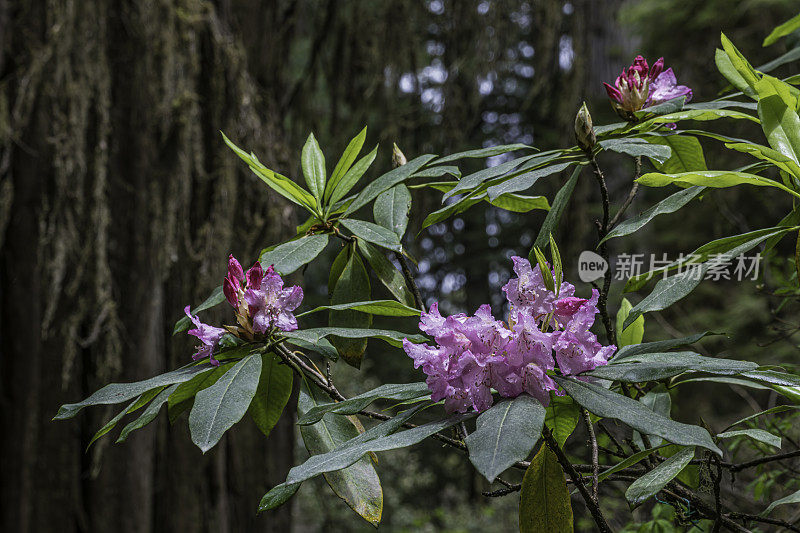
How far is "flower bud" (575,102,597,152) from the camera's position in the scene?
59 centimetres

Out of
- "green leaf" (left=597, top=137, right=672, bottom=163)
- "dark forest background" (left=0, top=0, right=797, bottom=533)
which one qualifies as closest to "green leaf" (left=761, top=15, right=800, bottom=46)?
"green leaf" (left=597, top=137, right=672, bottom=163)

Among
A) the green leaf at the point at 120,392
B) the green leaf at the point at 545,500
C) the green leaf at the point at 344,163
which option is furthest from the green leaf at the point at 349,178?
the green leaf at the point at 545,500

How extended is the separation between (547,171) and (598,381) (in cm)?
19

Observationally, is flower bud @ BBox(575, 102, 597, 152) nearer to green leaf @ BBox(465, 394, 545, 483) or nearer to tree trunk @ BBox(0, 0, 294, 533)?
green leaf @ BBox(465, 394, 545, 483)

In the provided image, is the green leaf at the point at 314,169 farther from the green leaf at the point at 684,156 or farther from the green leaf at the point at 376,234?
the green leaf at the point at 684,156

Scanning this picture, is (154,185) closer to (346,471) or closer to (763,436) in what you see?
(346,471)

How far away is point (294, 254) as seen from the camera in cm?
63

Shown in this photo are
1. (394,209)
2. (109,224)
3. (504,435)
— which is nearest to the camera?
(504,435)

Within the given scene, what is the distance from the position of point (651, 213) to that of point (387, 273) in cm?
28

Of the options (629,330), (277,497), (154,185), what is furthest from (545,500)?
(154,185)

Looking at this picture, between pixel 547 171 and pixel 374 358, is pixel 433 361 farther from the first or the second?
pixel 374 358

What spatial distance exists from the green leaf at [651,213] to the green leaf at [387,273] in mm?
228

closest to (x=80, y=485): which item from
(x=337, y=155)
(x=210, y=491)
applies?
(x=210, y=491)

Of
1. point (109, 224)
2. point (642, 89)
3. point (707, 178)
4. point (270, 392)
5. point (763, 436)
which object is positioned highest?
point (109, 224)
